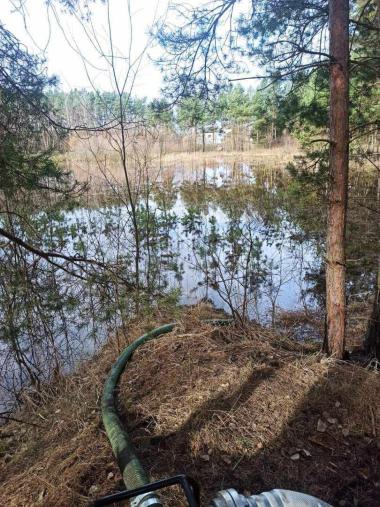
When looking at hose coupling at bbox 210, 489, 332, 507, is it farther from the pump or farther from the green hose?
the green hose

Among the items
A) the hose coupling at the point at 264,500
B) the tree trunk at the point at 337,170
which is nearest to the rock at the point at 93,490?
the hose coupling at the point at 264,500

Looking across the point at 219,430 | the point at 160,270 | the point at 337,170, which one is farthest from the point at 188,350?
the point at 160,270

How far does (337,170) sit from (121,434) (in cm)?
269

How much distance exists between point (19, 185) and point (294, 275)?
597cm

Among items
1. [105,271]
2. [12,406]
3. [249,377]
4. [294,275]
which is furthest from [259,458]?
[294,275]

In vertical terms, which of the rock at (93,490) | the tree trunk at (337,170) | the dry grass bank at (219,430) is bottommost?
the rock at (93,490)

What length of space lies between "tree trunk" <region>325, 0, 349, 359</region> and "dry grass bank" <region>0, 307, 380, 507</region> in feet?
1.63

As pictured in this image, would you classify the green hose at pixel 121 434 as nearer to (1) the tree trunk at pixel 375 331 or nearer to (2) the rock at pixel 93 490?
(2) the rock at pixel 93 490

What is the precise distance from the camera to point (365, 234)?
9.28m

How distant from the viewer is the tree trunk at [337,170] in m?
3.01

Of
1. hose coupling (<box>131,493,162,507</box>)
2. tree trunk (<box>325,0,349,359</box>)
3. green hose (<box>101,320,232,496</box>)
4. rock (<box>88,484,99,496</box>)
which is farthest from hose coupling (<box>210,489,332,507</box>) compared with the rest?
tree trunk (<box>325,0,349,359</box>)

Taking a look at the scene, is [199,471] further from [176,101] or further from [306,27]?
[306,27]

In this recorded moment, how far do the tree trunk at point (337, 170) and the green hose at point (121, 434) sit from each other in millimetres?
1927

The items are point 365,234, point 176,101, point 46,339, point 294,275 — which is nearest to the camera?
point 176,101
